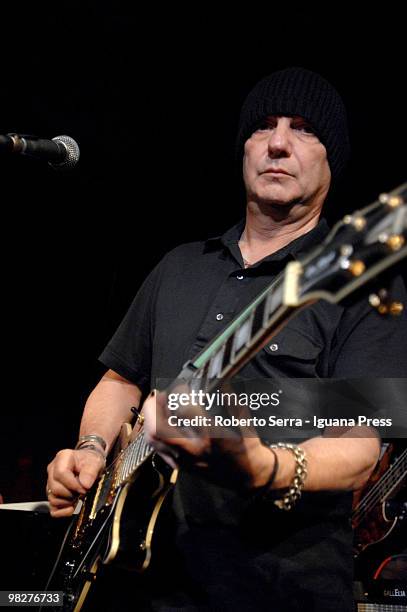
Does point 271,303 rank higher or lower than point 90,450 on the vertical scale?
higher

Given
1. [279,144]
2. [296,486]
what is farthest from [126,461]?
[279,144]

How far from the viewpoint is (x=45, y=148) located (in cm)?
169

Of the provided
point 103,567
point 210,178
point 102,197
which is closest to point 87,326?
point 102,197

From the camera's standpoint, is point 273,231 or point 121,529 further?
point 273,231

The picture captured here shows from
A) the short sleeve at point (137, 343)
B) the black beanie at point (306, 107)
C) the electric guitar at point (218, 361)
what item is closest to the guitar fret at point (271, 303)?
the electric guitar at point (218, 361)

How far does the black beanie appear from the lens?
2.14 metres

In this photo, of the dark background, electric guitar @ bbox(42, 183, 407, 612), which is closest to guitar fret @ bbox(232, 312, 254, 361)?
electric guitar @ bbox(42, 183, 407, 612)

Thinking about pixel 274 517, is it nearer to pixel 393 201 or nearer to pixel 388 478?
pixel 393 201

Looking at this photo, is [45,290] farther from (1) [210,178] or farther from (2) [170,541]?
(2) [170,541]

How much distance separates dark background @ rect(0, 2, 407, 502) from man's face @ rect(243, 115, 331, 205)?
109 centimetres

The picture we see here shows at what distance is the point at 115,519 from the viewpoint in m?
1.52

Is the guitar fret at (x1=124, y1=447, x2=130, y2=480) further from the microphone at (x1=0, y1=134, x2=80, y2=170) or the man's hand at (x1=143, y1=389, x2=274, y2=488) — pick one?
the microphone at (x1=0, y1=134, x2=80, y2=170)

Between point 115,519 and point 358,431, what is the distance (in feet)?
1.94

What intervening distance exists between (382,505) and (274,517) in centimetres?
170
